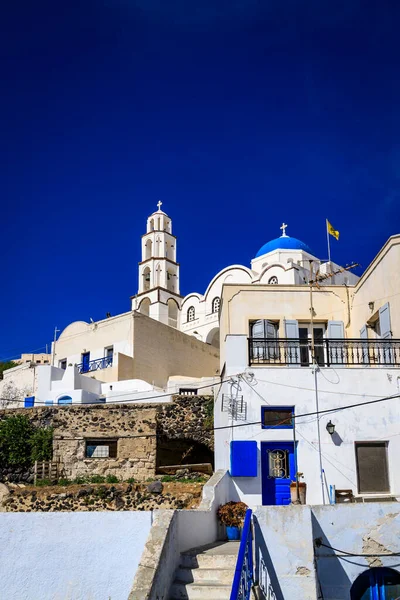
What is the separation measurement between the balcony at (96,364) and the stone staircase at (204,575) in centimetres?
2101

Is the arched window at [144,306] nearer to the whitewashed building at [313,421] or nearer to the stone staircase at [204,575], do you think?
the whitewashed building at [313,421]

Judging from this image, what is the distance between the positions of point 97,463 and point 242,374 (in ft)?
30.4

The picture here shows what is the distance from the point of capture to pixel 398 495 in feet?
48.1

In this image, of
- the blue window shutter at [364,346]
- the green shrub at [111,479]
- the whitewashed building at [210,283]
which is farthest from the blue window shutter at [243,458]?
the whitewashed building at [210,283]

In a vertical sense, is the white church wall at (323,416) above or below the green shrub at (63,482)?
above

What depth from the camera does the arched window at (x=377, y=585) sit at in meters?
10.5

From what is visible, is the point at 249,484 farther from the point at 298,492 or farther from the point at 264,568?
the point at 264,568

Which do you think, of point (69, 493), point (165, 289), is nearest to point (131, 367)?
point (69, 493)

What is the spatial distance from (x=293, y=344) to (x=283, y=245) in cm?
2345

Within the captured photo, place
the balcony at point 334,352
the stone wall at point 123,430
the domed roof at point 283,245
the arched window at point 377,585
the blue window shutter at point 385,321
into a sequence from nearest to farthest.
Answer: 1. the arched window at point 377,585
2. the balcony at point 334,352
3. the blue window shutter at point 385,321
4. the stone wall at point 123,430
5. the domed roof at point 283,245

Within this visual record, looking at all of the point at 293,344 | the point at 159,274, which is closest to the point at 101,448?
the point at 293,344

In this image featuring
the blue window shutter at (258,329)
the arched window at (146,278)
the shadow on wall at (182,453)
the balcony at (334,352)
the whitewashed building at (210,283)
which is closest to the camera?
the balcony at (334,352)

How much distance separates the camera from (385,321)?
17.7m

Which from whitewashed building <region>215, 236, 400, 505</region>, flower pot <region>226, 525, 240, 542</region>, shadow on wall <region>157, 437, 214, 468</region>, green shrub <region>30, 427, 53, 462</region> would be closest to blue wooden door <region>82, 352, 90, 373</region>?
green shrub <region>30, 427, 53, 462</region>
